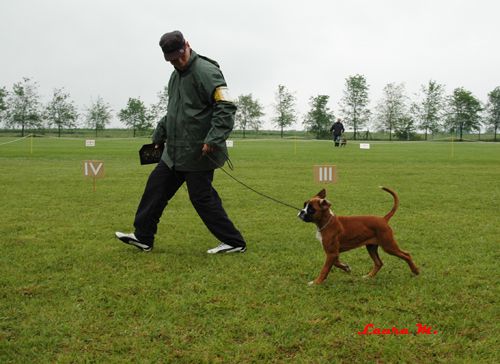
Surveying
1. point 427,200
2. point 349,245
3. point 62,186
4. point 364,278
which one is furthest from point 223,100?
point 62,186

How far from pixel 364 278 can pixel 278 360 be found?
5.93 feet

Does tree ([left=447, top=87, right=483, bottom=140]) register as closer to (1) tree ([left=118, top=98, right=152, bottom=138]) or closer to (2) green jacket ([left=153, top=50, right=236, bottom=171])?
(1) tree ([left=118, top=98, right=152, bottom=138])

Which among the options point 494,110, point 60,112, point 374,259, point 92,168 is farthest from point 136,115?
point 374,259

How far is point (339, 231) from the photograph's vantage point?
4.27m

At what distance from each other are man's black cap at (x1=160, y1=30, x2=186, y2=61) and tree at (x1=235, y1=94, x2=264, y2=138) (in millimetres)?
75391

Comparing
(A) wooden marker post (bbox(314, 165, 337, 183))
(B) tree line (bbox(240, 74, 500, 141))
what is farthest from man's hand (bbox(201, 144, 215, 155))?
(B) tree line (bbox(240, 74, 500, 141))

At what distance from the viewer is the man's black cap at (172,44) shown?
488 centimetres

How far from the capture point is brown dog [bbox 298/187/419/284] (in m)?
4.23

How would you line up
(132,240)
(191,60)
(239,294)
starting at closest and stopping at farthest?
(239,294), (191,60), (132,240)

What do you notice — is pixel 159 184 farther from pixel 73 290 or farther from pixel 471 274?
pixel 471 274

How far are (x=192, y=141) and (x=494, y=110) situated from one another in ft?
272

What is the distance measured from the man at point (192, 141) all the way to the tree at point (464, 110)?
76.4 meters
